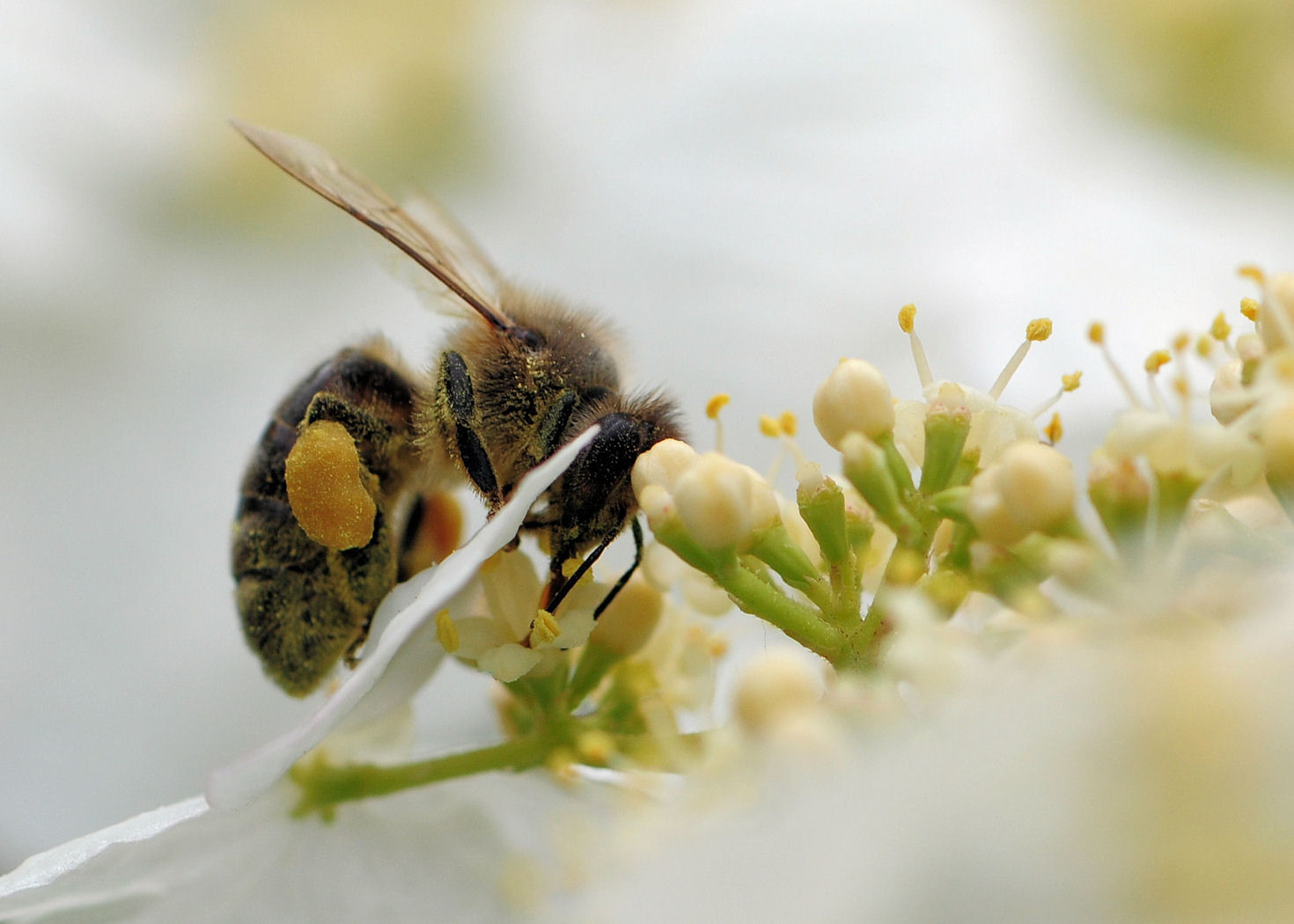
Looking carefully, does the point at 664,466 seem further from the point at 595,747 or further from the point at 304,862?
the point at 304,862

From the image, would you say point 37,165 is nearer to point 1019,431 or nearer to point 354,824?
point 354,824

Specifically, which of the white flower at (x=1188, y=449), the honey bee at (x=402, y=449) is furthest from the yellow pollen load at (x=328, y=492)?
the white flower at (x=1188, y=449)

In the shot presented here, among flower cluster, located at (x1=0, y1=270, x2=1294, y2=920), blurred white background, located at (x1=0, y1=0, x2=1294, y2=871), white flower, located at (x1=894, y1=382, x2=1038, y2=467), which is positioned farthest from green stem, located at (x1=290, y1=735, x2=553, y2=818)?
blurred white background, located at (x1=0, y1=0, x2=1294, y2=871)

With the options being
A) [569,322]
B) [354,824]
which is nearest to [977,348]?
[569,322]

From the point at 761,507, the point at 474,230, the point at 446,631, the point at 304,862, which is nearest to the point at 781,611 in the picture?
the point at 761,507

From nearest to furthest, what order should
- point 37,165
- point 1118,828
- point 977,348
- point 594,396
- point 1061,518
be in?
point 1118,828
point 1061,518
point 594,396
point 977,348
point 37,165

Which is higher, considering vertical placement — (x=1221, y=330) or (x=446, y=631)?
(x=1221, y=330)

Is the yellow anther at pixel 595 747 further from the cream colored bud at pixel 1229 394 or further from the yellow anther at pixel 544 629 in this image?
the cream colored bud at pixel 1229 394
